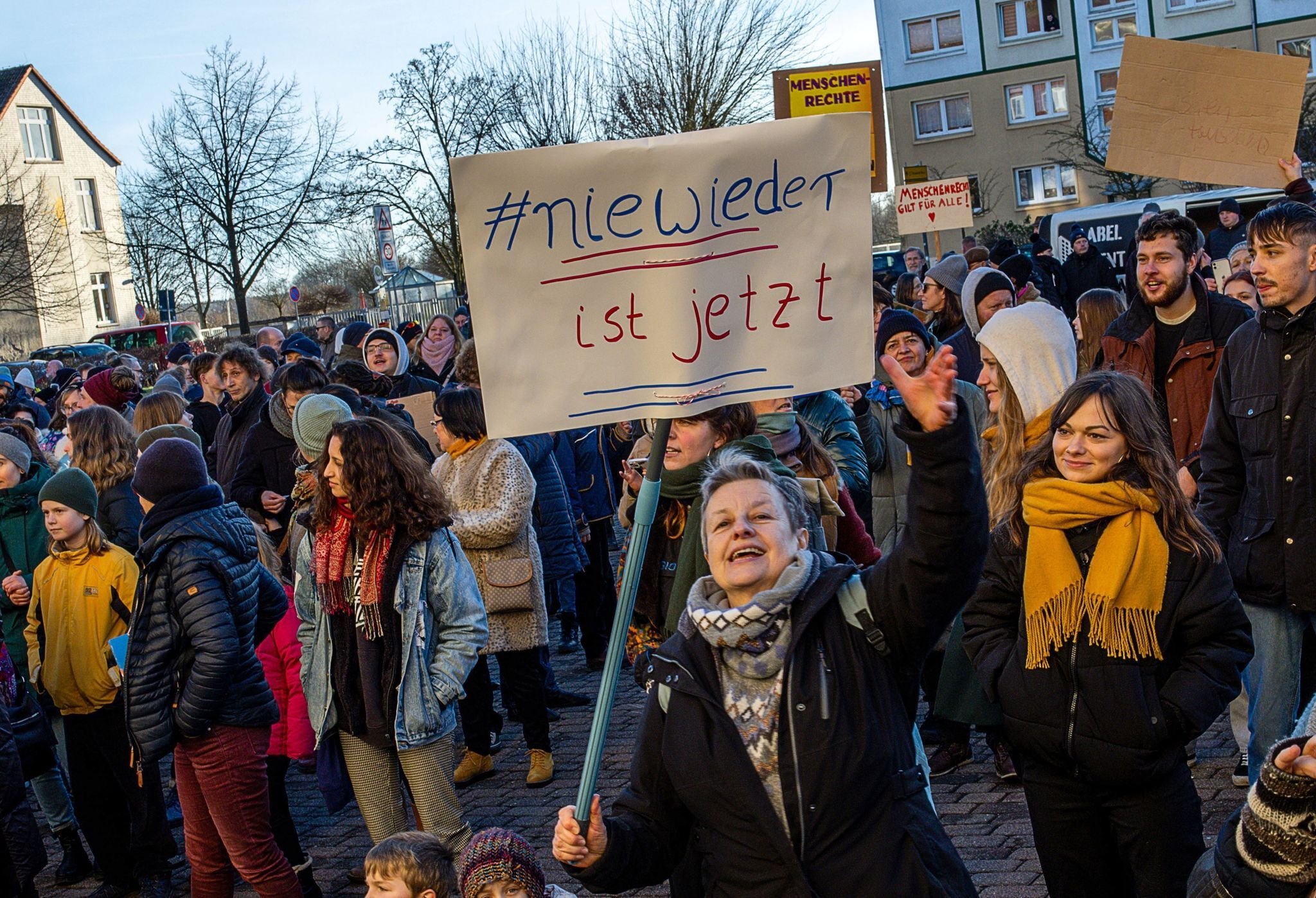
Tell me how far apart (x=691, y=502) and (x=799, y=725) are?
1.44 metres

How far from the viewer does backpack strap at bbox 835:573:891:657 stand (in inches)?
109

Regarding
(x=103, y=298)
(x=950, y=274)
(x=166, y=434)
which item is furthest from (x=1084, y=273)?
(x=103, y=298)

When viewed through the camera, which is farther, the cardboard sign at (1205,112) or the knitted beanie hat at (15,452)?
the knitted beanie hat at (15,452)

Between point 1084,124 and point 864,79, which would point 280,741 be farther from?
point 1084,124

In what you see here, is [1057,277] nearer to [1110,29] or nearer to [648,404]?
[648,404]

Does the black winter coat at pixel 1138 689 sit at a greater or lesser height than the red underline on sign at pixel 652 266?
lesser

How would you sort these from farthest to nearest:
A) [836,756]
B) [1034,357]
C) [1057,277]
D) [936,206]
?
[1057,277]
[936,206]
[1034,357]
[836,756]

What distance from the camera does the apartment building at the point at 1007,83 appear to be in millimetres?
47562

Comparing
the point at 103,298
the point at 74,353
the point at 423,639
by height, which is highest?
the point at 103,298

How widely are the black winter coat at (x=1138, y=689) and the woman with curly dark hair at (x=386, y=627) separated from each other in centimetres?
208

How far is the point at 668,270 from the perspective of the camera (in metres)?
2.78

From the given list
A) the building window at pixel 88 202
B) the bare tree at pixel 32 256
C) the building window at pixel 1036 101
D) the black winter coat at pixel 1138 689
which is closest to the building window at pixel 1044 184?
the building window at pixel 1036 101

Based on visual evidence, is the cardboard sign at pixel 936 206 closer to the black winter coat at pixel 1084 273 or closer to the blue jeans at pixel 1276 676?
the black winter coat at pixel 1084 273

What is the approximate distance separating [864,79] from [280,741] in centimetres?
991
